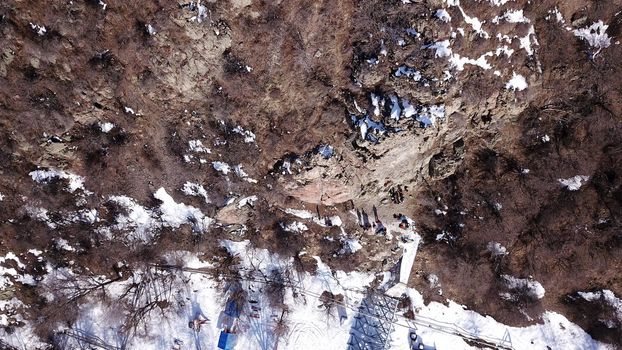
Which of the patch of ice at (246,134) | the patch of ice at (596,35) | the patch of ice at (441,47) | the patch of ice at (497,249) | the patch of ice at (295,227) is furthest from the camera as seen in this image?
the patch of ice at (295,227)

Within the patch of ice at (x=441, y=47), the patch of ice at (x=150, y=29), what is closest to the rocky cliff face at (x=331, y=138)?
the patch of ice at (x=441, y=47)

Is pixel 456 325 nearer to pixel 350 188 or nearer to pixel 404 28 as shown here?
pixel 350 188

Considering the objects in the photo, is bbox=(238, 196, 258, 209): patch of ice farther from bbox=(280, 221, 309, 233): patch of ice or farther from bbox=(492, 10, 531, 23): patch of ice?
bbox=(492, 10, 531, 23): patch of ice

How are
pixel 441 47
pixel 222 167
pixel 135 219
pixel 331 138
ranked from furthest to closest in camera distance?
pixel 135 219
pixel 222 167
pixel 331 138
pixel 441 47

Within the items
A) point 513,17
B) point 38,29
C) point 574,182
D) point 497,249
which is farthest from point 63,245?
point 574,182

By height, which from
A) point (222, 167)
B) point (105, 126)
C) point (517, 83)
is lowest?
point (222, 167)

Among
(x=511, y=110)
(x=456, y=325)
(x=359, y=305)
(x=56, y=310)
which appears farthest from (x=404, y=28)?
(x=56, y=310)

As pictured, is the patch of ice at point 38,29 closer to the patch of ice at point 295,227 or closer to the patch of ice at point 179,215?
the patch of ice at point 179,215

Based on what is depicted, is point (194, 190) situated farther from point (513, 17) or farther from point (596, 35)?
point (596, 35)

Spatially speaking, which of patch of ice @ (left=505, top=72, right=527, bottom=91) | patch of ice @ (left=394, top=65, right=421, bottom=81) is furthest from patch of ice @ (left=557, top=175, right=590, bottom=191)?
patch of ice @ (left=394, top=65, right=421, bottom=81)
